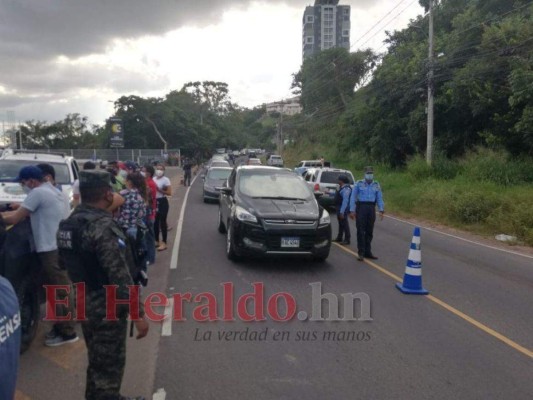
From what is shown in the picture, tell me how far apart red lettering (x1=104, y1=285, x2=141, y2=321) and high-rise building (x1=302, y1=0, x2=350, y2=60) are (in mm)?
136831

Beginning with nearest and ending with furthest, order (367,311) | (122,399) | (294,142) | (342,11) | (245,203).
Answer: (122,399) → (367,311) → (245,203) → (294,142) → (342,11)

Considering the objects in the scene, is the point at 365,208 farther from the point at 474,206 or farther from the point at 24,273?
the point at 474,206

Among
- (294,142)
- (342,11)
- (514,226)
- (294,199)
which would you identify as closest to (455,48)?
(514,226)

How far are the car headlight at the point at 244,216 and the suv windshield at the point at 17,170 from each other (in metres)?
4.74

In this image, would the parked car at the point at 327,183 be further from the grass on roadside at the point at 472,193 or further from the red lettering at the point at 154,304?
the red lettering at the point at 154,304

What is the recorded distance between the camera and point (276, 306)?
656 centimetres

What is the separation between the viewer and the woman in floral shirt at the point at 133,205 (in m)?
6.60

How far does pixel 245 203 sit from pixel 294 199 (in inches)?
38.7

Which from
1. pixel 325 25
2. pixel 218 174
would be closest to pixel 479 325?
pixel 218 174

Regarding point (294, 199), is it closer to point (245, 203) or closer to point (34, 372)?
point (245, 203)

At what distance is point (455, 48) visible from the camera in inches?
1035

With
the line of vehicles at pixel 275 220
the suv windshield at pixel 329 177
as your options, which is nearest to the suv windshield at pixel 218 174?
the suv windshield at pixel 329 177

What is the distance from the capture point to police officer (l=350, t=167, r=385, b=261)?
9.45m

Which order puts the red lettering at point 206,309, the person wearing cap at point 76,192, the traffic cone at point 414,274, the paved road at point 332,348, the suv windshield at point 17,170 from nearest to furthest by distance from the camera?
1. the paved road at point 332,348
2. the red lettering at point 206,309
3. the traffic cone at point 414,274
4. the person wearing cap at point 76,192
5. the suv windshield at point 17,170
